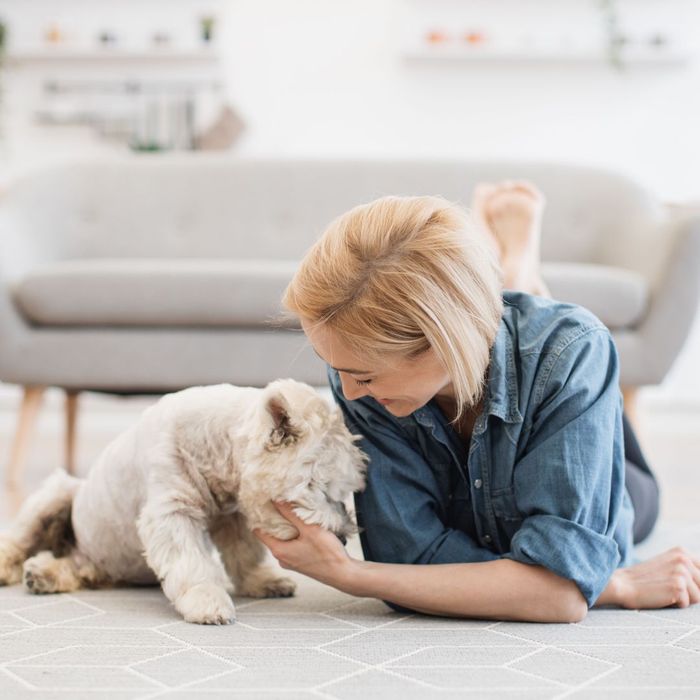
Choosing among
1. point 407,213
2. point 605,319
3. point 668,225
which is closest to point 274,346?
point 605,319

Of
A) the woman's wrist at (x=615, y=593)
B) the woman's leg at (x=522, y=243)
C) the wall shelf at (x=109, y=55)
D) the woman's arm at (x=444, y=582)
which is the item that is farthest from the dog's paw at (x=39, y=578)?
the wall shelf at (x=109, y=55)

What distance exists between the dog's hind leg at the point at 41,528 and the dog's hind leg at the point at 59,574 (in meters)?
0.03

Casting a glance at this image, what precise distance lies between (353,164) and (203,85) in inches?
65.1

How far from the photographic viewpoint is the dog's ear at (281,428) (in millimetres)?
1412

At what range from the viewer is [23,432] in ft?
9.87

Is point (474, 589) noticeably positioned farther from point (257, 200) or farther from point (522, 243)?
point (257, 200)

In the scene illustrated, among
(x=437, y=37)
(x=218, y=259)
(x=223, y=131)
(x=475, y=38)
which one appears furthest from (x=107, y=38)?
(x=218, y=259)

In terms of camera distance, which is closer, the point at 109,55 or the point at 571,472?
the point at 571,472

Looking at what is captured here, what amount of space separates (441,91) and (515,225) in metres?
2.73

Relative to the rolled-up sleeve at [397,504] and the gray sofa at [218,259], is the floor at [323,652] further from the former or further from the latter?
the gray sofa at [218,259]

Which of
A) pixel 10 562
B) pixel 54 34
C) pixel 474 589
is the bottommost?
pixel 10 562

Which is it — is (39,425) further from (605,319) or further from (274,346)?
(605,319)

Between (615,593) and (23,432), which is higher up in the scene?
(615,593)

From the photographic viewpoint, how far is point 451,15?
497 cm
